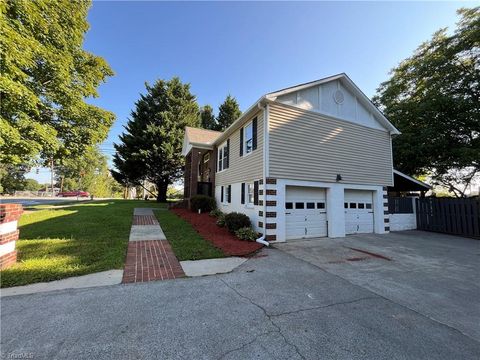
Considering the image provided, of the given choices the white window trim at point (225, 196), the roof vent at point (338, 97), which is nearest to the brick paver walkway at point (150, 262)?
the white window trim at point (225, 196)

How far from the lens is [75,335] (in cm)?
284

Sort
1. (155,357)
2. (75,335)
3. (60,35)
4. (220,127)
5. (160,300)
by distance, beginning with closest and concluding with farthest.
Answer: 1. (155,357)
2. (75,335)
3. (160,300)
4. (60,35)
5. (220,127)

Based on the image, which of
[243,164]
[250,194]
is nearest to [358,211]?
[250,194]

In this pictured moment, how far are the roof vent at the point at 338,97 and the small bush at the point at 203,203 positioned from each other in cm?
935

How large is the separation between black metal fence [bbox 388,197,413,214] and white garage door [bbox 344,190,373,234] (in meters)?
2.22

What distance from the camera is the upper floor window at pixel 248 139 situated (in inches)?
424

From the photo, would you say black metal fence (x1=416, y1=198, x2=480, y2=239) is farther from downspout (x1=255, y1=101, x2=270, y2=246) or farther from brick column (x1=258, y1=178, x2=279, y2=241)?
downspout (x1=255, y1=101, x2=270, y2=246)

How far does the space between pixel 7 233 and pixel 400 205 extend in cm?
1671

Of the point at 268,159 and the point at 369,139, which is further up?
the point at 369,139

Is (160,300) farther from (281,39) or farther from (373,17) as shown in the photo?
(373,17)

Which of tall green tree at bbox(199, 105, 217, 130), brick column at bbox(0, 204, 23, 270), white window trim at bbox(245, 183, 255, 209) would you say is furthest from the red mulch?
tall green tree at bbox(199, 105, 217, 130)

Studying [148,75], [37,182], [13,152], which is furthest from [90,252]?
[37,182]

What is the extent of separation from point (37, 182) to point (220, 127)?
84.0 m

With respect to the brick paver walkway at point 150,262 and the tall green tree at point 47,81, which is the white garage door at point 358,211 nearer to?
the brick paver walkway at point 150,262
